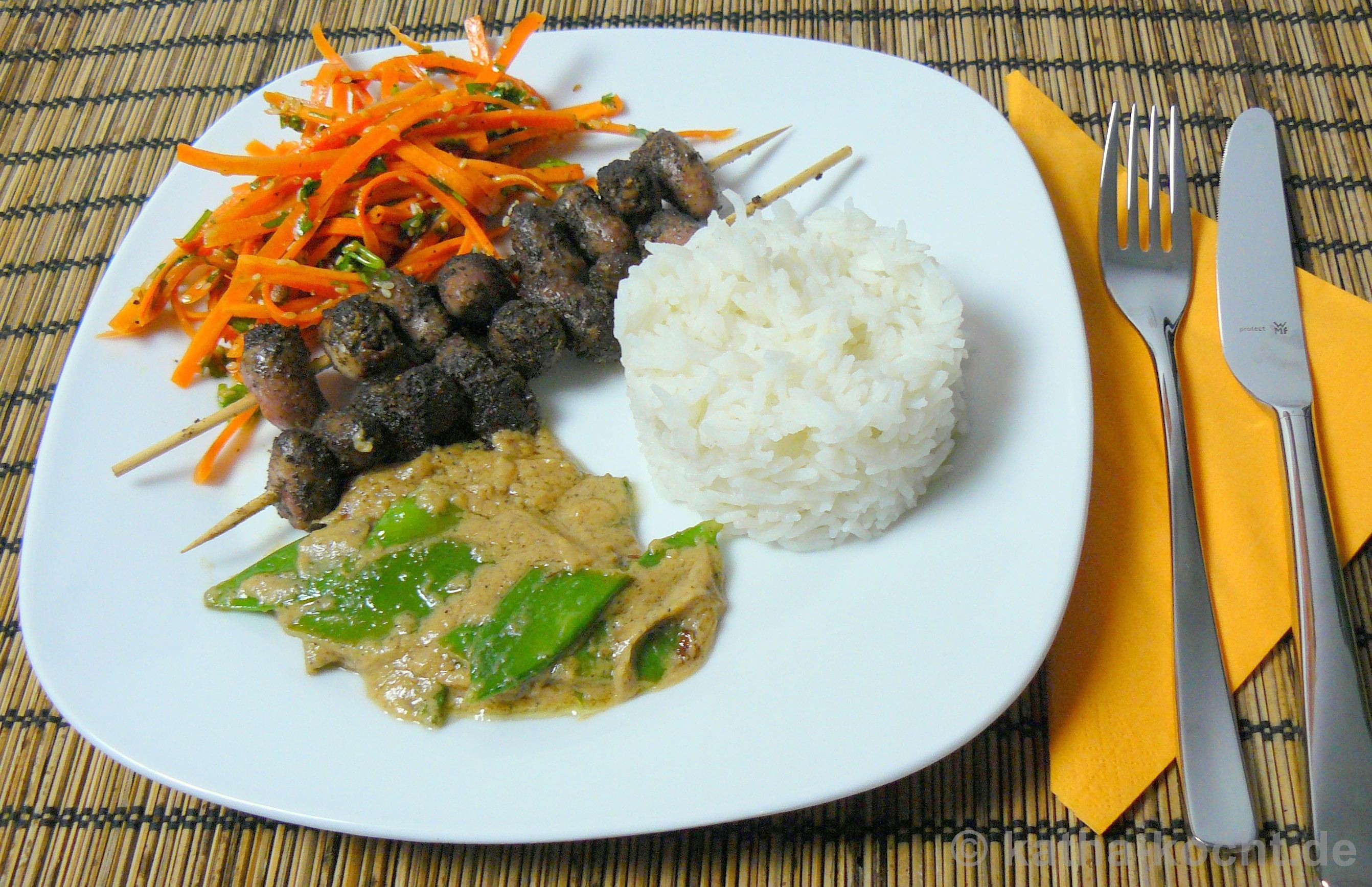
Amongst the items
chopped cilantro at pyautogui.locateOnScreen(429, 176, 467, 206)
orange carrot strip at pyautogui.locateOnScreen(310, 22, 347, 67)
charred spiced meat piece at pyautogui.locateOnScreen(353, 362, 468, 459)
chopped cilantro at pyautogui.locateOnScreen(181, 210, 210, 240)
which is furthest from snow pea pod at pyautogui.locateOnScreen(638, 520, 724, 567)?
orange carrot strip at pyautogui.locateOnScreen(310, 22, 347, 67)

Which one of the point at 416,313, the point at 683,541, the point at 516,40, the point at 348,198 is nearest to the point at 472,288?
the point at 416,313

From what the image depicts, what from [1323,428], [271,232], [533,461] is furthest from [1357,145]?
[271,232]

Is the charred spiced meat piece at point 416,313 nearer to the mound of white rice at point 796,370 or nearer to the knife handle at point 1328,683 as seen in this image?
the mound of white rice at point 796,370

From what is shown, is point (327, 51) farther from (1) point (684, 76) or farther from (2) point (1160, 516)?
(2) point (1160, 516)

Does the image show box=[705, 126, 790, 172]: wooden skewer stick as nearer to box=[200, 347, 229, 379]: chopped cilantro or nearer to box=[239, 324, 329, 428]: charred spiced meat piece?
box=[239, 324, 329, 428]: charred spiced meat piece

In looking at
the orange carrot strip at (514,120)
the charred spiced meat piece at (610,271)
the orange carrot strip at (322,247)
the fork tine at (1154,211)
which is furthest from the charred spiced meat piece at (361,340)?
the fork tine at (1154,211)

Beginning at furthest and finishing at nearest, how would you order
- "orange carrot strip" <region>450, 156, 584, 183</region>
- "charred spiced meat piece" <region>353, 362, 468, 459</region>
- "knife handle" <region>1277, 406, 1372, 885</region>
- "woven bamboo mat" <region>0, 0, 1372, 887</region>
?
"orange carrot strip" <region>450, 156, 584, 183</region>, "charred spiced meat piece" <region>353, 362, 468, 459</region>, "woven bamboo mat" <region>0, 0, 1372, 887</region>, "knife handle" <region>1277, 406, 1372, 885</region>

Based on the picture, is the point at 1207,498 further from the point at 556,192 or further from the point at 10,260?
the point at 10,260

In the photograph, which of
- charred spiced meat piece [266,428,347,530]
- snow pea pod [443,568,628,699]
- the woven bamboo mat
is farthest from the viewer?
charred spiced meat piece [266,428,347,530]
